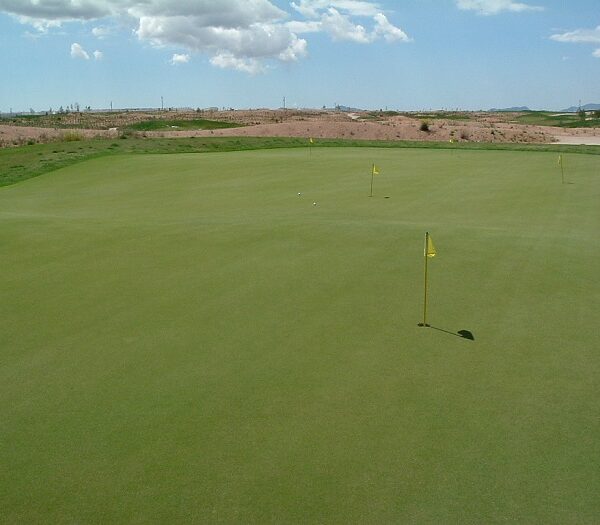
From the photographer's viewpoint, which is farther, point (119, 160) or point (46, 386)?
point (119, 160)

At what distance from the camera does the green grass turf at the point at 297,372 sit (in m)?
3.40

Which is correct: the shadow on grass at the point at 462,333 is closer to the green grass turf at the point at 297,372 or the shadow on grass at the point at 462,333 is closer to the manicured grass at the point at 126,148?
the green grass turf at the point at 297,372

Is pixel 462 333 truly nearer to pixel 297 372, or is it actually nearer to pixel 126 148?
pixel 297 372

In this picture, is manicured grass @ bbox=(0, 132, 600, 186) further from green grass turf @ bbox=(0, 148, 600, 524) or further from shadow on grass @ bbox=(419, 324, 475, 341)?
shadow on grass @ bbox=(419, 324, 475, 341)

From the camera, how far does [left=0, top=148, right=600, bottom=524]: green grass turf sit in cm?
340

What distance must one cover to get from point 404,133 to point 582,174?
3561 cm

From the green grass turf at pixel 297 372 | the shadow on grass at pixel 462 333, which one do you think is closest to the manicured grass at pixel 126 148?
the green grass turf at pixel 297 372

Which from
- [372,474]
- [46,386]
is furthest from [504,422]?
[46,386]

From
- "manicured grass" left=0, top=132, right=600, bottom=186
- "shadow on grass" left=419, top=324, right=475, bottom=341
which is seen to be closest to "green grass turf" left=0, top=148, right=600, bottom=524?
"shadow on grass" left=419, top=324, right=475, bottom=341

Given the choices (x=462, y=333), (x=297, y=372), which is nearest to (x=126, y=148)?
(x=462, y=333)

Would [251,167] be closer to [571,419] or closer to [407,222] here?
[407,222]

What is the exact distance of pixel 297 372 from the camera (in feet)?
16.0

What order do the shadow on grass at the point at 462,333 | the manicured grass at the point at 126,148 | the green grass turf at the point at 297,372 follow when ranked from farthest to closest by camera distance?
1. the manicured grass at the point at 126,148
2. the shadow on grass at the point at 462,333
3. the green grass turf at the point at 297,372

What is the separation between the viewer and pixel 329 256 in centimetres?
852
